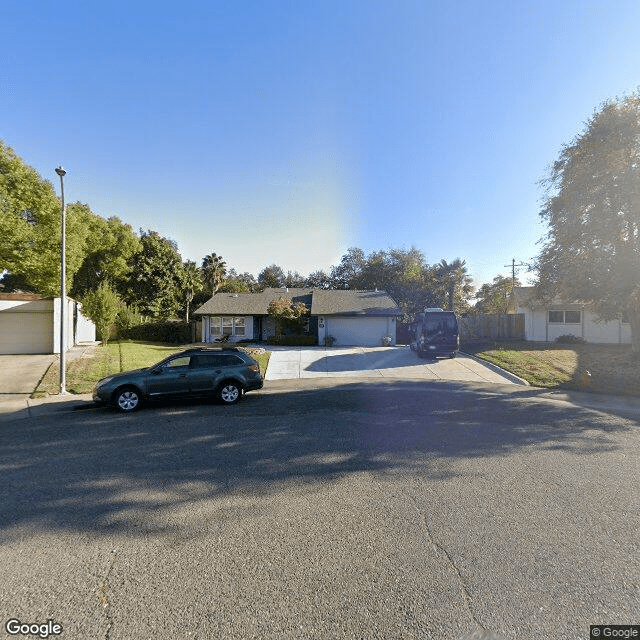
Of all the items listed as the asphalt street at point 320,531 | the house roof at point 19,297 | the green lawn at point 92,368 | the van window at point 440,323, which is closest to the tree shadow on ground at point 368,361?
the van window at point 440,323

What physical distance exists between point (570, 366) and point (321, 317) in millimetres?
14741

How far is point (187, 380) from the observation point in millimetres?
9422

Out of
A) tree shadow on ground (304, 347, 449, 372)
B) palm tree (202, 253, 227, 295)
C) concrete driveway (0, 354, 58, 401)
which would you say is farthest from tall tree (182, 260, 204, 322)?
tree shadow on ground (304, 347, 449, 372)

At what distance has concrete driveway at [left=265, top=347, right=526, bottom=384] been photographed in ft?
47.6

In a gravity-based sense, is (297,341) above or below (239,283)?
below

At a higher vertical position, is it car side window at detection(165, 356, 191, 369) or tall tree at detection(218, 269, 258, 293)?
tall tree at detection(218, 269, 258, 293)

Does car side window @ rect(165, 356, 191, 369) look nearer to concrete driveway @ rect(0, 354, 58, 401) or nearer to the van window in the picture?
concrete driveway @ rect(0, 354, 58, 401)

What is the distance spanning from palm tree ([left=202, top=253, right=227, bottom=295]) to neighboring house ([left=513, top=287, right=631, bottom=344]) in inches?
1313

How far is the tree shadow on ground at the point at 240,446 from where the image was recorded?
14.3 feet

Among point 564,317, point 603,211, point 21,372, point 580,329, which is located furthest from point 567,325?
point 21,372

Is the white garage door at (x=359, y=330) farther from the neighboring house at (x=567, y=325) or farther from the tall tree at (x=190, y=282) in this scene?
the tall tree at (x=190, y=282)

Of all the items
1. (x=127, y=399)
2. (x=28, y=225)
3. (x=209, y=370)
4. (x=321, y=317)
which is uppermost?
(x=28, y=225)

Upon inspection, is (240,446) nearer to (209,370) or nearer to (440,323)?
(209,370)

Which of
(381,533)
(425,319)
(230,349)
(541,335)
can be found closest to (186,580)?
(381,533)
